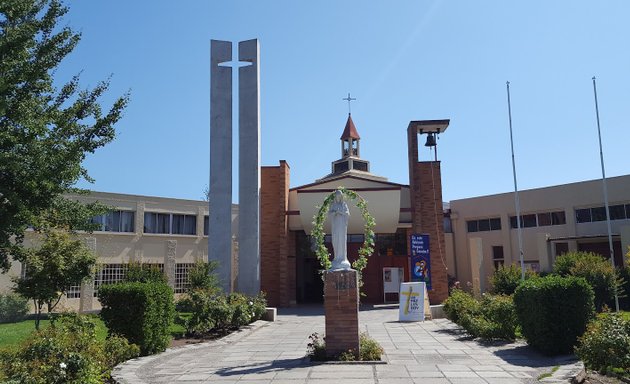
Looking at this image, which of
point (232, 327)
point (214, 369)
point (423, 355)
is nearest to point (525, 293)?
point (423, 355)

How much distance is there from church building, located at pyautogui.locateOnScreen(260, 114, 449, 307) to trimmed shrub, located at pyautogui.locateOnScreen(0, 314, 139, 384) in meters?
17.5

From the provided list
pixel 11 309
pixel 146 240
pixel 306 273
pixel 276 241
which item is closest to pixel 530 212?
pixel 306 273

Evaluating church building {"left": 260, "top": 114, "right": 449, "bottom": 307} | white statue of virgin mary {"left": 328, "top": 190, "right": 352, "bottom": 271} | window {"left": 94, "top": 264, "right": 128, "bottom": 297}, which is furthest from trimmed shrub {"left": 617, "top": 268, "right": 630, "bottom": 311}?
window {"left": 94, "top": 264, "right": 128, "bottom": 297}

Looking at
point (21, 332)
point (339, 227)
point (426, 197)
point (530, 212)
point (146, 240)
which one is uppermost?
point (426, 197)

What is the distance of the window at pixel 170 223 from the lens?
98.1 ft

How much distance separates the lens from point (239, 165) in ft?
77.8

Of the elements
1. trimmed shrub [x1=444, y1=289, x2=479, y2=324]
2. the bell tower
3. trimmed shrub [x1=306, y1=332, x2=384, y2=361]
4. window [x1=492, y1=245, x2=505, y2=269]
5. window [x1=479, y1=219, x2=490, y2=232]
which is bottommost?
trimmed shrub [x1=306, y1=332, x2=384, y2=361]

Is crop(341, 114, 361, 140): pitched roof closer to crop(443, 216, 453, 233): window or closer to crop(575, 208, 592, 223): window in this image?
crop(443, 216, 453, 233): window

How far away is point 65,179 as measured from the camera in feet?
39.7

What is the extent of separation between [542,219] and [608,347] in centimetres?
2793

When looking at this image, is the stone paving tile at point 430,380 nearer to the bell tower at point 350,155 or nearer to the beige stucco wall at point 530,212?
the beige stucco wall at point 530,212

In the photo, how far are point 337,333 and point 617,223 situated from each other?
26.1 m

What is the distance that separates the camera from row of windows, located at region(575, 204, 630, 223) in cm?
2964

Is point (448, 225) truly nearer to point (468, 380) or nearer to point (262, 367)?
point (262, 367)
